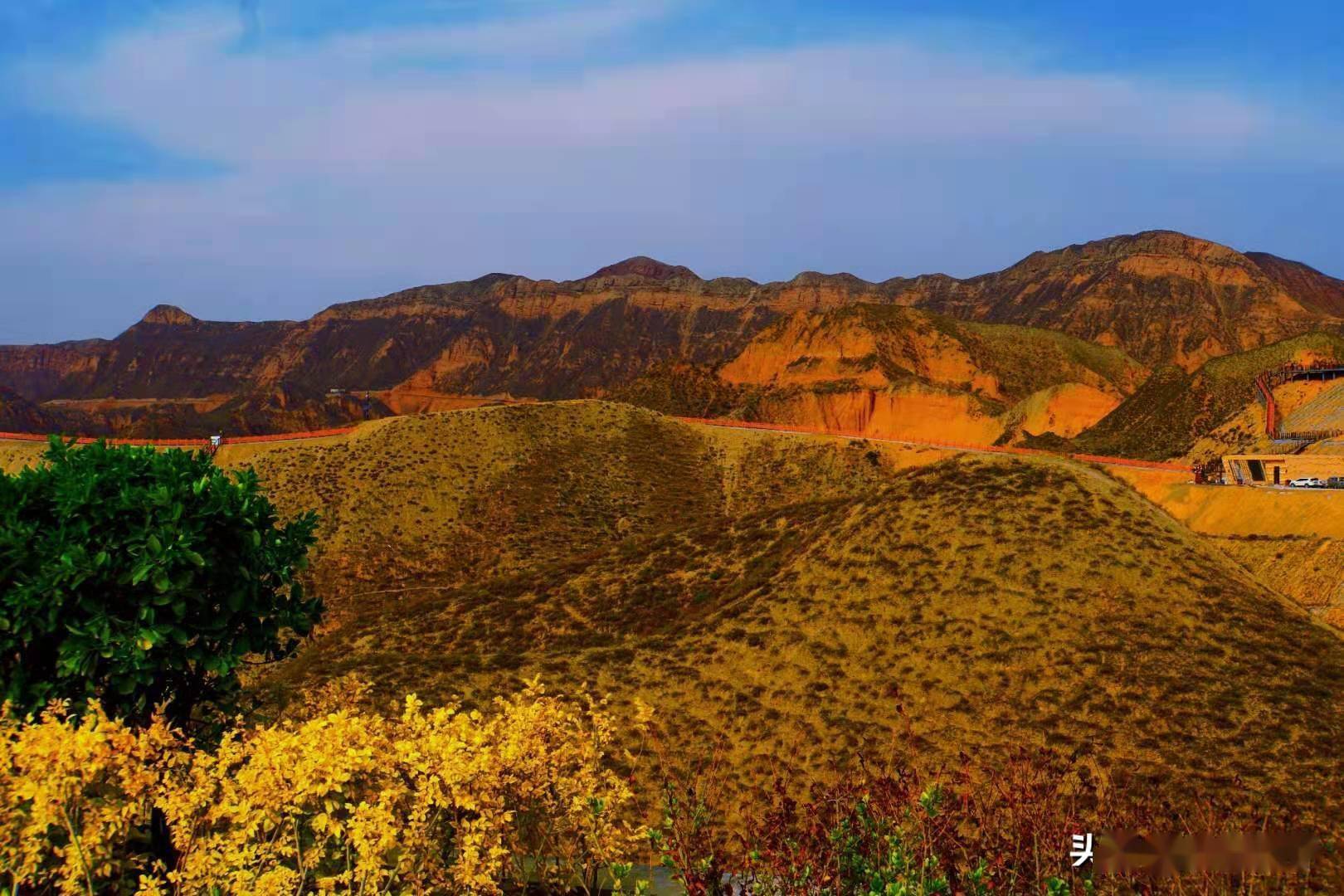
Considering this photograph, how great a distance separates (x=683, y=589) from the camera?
37125mm

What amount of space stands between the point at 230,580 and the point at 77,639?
2415mm

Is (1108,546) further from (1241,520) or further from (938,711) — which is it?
(1241,520)

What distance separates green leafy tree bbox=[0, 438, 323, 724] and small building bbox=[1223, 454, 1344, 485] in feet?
180

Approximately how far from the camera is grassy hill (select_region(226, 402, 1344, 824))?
2211 cm

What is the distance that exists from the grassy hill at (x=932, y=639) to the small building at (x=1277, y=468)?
2486 centimetres

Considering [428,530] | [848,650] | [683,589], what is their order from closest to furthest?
[848,650] → [683,589] → [428,530]

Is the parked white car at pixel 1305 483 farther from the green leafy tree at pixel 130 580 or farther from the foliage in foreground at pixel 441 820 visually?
the green leafy tree at pixel 130 580

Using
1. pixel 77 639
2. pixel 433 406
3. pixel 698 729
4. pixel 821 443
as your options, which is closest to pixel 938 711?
pixel 698 729

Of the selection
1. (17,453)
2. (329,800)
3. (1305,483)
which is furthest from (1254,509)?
(17,453)

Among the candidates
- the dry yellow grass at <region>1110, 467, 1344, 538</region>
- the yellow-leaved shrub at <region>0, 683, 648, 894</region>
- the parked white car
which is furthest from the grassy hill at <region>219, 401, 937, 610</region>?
the yellow-leaved shrub at <region>0, 683, 648, 894</region>

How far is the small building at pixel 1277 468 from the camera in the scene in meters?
53.7

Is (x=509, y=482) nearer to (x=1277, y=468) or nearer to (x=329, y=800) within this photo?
(x=1277, y=468)

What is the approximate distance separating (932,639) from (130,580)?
2058 cm

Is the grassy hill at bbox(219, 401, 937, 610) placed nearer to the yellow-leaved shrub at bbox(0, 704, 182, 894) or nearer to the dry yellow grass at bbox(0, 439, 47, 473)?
the dry yellow grass at bbox(0, 439, 47, 473)
